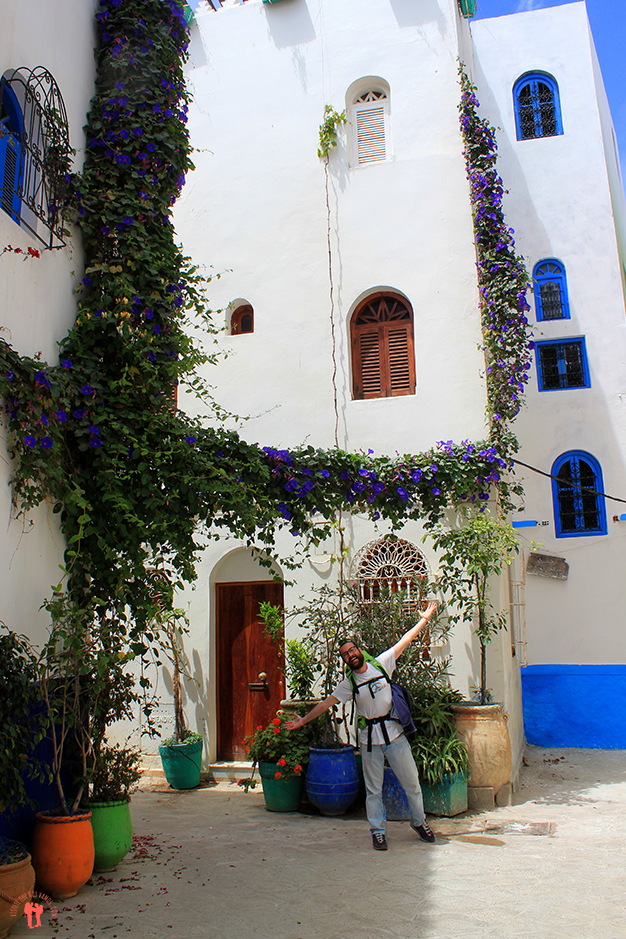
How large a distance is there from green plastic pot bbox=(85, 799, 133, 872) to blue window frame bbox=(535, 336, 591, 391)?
10369 millimetres

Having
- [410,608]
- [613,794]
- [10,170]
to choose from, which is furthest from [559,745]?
[10,170]

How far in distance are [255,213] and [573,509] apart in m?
7.19

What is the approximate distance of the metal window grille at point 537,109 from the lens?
557 inches

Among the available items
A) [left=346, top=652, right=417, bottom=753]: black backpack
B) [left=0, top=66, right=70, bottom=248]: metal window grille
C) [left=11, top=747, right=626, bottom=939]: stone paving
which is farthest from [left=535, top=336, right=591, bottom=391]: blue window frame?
[left=0, top=66, right=70, bottom=248]: metal window grille

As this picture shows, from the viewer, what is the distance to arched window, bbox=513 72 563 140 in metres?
14.1

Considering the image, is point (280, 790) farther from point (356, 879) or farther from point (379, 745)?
point (356, 879)

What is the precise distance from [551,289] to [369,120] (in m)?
4.80

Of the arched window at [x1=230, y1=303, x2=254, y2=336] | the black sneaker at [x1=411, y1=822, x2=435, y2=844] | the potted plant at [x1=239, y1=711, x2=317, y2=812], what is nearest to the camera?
the black sneaker at [x1=411, y1=822, x2=435, y2=844]

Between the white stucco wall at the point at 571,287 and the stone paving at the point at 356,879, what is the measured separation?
15.6 feet

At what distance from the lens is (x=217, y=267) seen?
10.6 meters

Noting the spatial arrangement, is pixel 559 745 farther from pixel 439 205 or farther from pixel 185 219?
pixel 185 219

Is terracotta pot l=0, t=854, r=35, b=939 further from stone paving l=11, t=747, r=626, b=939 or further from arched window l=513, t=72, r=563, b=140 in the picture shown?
arched window l=513, t=72, r=563, b=140

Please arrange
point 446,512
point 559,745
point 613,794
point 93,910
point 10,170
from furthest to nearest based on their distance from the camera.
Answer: point 559,745, point 446,512, point 613,794, point 10,170, point 93,910

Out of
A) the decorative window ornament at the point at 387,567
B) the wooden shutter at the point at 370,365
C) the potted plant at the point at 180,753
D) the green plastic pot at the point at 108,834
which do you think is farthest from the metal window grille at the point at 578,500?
the green plastic pot at the point at 108,834
